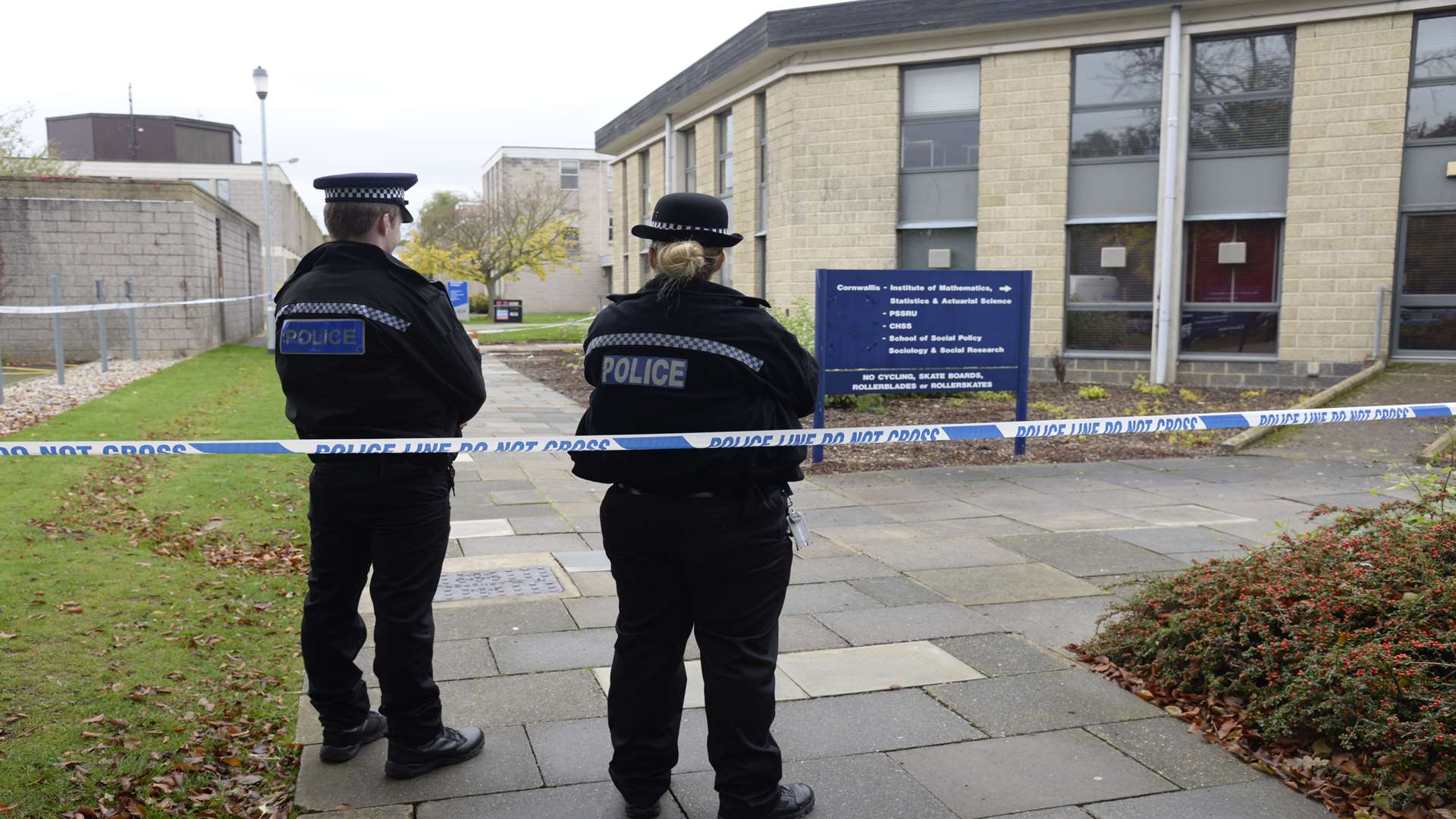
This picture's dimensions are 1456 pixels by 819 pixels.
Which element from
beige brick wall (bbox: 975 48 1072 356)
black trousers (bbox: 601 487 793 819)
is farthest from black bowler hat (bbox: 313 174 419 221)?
beige brick wall (bbox: 975 48 1072 356)

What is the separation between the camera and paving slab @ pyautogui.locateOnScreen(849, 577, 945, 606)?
555cm

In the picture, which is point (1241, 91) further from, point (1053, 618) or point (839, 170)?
point (1053, 618)

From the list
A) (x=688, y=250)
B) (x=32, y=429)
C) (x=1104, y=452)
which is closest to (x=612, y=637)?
(x=688, y=250)

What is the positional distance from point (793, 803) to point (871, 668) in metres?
1.34

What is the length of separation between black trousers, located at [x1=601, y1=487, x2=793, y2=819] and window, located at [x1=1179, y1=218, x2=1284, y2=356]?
14526 millimetres

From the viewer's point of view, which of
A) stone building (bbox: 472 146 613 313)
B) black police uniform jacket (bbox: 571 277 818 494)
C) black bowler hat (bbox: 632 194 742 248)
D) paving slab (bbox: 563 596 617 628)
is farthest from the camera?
stone building (bbox: 472 146 613 313)

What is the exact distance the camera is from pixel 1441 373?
1411 centimetres

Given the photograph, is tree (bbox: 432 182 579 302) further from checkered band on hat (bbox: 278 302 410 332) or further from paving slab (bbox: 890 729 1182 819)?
paving slab (bbox: 890 729 1182 819)

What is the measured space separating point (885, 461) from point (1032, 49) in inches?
364

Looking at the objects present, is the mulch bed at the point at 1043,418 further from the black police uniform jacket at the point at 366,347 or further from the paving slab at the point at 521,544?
the black police uniform jacket at the point at 366,347

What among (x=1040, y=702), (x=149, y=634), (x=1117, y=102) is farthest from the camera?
(x=1117, y=102)

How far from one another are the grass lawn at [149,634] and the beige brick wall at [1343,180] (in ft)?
42.9

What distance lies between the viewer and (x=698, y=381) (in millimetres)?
3078

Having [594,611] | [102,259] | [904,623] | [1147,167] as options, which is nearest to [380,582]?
[594,611]
